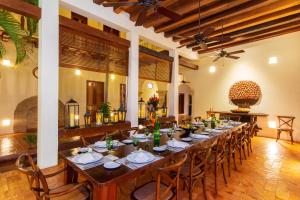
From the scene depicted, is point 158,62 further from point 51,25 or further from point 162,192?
point 162,192

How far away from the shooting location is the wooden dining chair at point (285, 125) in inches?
211

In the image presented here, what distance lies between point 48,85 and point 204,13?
3525 millimetres

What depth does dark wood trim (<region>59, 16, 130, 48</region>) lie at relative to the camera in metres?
2.99

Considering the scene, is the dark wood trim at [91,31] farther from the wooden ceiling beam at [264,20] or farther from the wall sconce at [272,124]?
the wall sconce at [272,124]

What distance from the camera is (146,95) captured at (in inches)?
390

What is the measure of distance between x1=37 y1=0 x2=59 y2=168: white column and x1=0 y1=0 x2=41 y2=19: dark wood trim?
0.09 meters

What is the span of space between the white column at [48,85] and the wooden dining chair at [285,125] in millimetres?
6362

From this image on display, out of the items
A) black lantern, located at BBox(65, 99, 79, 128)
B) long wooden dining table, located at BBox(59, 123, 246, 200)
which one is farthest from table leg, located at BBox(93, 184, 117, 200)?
black lantern, located at BBox(65, 99, 79, 128)

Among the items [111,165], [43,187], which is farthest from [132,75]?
[43,187]

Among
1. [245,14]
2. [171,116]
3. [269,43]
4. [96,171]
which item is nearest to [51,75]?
[96,171]

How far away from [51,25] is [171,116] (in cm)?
410

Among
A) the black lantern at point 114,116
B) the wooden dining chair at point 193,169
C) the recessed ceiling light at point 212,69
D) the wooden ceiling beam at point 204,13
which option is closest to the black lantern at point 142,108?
the black lantern at point 114,116

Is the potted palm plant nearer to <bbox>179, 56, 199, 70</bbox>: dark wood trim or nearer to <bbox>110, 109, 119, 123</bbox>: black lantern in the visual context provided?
<bbox>110, 109, 119, 123</bbox>: black lantern

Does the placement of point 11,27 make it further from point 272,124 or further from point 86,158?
point 272,124
